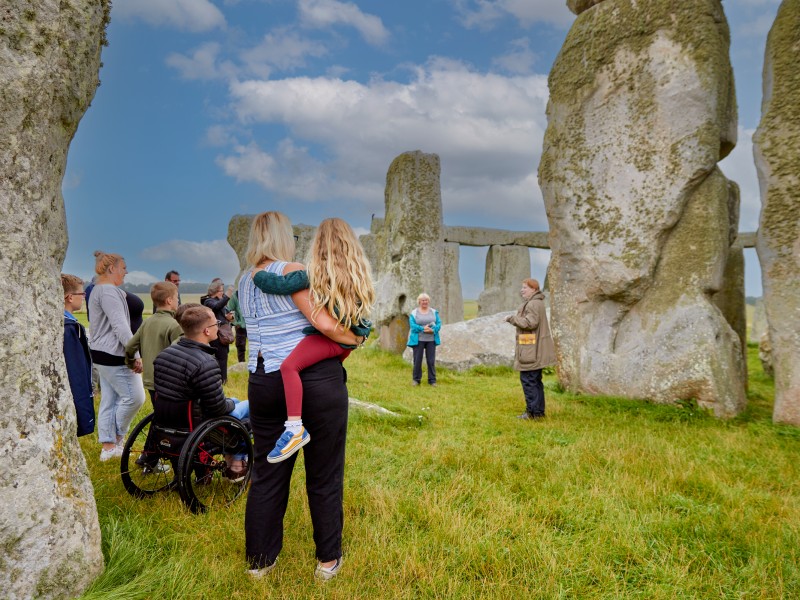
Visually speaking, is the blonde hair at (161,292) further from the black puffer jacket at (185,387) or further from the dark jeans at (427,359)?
the dark jeans at (427,359)

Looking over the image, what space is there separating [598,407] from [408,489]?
3.66 m

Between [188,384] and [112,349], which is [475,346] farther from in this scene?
[188,384]

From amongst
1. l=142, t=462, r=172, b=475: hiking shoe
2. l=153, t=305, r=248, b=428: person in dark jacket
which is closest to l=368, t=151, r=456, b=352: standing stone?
l=142, t=462, r=172, b=475: hiking shoe

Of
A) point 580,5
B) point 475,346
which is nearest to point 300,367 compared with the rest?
point 580,5

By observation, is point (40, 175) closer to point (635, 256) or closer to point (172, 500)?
point (172, 500)

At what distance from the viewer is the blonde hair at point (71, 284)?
14.8 feet

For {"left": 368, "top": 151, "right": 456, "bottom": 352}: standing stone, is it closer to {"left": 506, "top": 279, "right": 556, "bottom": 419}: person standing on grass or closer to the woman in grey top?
{"left": 506, "top": 279, "right": 556, "bottom": 419}: person standing on grass

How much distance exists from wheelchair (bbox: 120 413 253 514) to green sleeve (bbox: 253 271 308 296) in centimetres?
131

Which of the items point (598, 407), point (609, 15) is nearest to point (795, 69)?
point (609, 15)

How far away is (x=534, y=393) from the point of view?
612cm

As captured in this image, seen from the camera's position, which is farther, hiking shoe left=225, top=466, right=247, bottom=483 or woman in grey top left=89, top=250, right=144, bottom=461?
woman in grey top left=89, top=250, right=144, bottom=461

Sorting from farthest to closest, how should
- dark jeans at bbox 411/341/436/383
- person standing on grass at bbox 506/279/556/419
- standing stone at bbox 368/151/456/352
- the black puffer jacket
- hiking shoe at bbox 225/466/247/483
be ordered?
standing stone at bbox 368/151/456/352 < dark jeans at bbox 411/341/436/383 < person standing on grass at bbox 506/279/556/419 < hiking shoe at bbox 225/466/247/483 < the black puffer jacket

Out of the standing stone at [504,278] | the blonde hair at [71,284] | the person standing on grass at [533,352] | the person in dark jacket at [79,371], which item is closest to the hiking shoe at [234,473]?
the person in dark jacket at [79,371]

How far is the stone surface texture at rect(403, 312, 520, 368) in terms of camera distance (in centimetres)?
995
